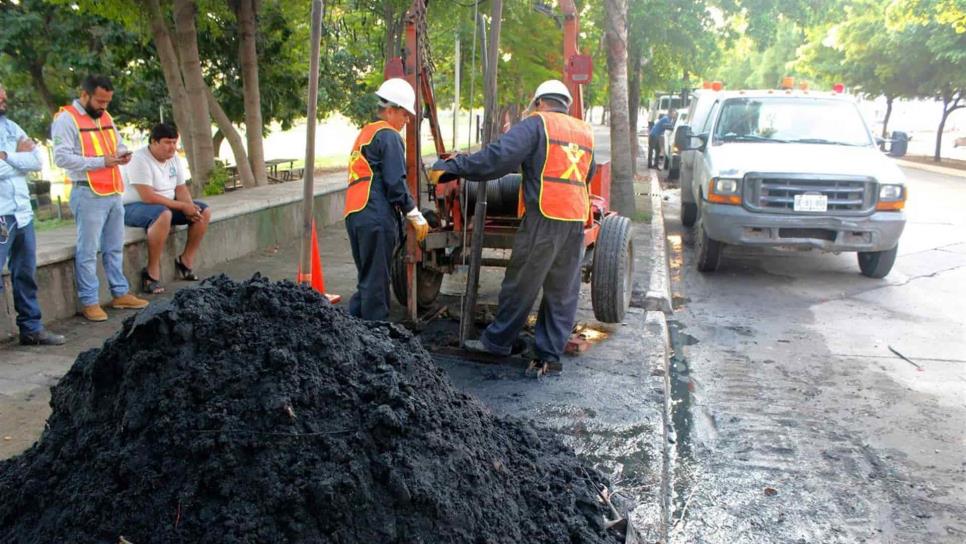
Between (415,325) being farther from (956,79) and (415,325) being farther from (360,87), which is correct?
(956,79)

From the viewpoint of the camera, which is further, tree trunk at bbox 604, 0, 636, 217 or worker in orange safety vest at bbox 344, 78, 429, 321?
tree trunk at bbox 604, 0, 636, 217

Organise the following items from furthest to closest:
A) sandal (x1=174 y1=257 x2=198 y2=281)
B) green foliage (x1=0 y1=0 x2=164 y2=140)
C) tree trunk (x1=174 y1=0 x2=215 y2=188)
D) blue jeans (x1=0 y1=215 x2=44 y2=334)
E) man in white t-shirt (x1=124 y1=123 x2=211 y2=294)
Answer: green foliage (x1=0 y1=0 x2=164 y2=140), tree trunk (x1=174 y1=0 x2=215 y2=188), sandal (x1=174 y1=257 x2=198 y2=281), man in white t-shirt (x1=124 y1=123 x2=211 y2=294), blue jeans (x1=0 y1=215 x2=44 y2=334)

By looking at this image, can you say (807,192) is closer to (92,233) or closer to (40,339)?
(92,233)

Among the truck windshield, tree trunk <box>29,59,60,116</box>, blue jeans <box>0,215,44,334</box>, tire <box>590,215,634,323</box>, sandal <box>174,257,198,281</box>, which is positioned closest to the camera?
blue jeans <box>0,215,44,334</box>

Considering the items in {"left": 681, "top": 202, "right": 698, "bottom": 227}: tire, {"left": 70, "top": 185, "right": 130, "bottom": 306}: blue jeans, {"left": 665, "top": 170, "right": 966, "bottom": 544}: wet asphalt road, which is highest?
{"left": 70, "top": 185, "right": 130, "bottom": 306}: blue jeans

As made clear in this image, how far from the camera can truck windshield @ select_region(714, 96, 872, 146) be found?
29.6 feet

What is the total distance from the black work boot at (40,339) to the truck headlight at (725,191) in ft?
21.4

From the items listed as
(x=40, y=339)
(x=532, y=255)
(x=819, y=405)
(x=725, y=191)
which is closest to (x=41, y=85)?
(x=40, y=339)

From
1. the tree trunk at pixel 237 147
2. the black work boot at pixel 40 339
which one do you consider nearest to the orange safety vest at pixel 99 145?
the black work boot at pixel 40 339

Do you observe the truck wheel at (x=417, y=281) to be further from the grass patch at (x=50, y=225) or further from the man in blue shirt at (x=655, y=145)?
the man in blue shirt at (x=655, y=145)

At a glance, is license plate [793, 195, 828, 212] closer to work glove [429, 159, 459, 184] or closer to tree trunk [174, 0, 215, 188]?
work glove [429, 159, 459, 184]

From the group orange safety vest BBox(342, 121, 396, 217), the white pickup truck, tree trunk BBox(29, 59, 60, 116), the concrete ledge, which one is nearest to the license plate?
the white pickup truck

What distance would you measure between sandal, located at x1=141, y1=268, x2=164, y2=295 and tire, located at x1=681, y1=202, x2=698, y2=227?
8274 mm

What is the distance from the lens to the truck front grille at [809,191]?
7.91 metres
